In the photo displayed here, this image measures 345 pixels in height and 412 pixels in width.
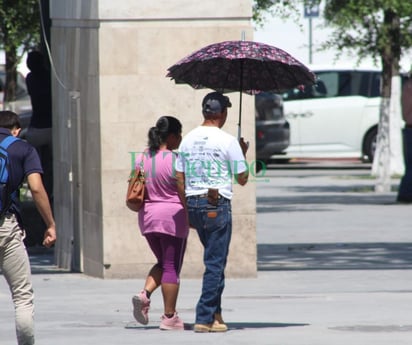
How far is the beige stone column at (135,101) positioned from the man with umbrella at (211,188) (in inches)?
123

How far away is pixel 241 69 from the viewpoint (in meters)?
11.2

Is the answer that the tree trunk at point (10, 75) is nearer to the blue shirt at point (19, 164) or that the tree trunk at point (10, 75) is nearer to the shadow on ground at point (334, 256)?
the shadow on ground at point (334, 256)

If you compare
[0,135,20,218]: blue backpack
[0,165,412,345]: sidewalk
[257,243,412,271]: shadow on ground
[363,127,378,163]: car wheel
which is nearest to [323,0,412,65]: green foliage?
[0,165,412,345]: sidewalk

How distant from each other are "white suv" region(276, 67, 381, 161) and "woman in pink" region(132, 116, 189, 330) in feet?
71.1

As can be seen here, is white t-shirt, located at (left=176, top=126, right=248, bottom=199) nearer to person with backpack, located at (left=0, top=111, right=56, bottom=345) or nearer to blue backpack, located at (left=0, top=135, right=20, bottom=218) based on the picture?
person with backpack, located at (left=0, top=111, right=56, bottom=345)

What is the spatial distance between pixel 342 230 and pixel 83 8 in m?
5.64

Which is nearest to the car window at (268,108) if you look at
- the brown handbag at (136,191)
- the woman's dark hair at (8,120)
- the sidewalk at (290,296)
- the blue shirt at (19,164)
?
the sidewalk at (290,296)

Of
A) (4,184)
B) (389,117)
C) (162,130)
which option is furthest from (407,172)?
(4,184)

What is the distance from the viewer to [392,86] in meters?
27.0

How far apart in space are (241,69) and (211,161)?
1.75 m

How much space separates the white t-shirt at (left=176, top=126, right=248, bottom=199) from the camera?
9609 mm

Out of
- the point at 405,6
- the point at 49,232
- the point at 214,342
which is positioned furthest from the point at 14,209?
the point at 405,6

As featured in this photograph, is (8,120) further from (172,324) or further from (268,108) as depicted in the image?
(268,108)

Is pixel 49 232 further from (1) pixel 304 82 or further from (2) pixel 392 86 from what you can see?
(2) pixel 392 86
